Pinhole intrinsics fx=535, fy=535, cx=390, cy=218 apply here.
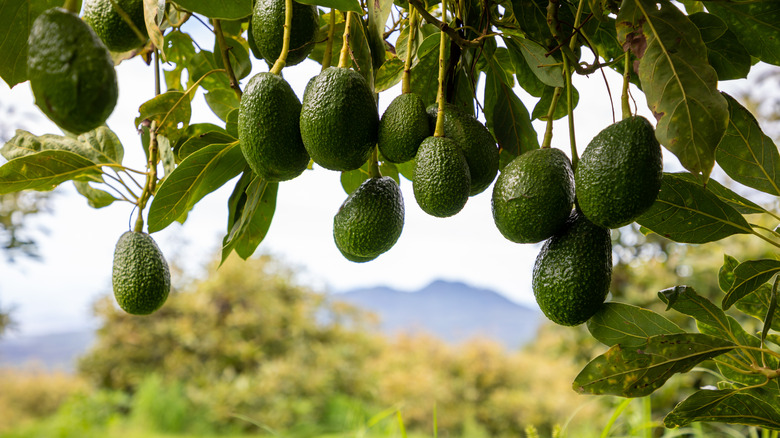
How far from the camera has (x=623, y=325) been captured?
60 cm

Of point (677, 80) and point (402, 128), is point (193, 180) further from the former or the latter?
point (677, 80)

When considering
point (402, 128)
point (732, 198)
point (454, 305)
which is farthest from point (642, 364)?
point (454, 305)

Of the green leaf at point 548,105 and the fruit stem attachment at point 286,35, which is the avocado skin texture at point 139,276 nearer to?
the fruit stem attachment at point 286,35

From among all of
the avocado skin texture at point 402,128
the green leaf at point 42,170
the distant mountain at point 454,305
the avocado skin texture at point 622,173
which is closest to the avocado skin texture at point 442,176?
the avocado skin texture at point 402,128

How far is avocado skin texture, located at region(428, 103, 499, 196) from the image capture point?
59 cm

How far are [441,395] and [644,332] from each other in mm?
5037

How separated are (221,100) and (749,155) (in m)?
0.85

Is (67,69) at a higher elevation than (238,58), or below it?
below

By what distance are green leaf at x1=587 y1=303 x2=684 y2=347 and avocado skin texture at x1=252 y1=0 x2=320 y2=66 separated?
0.47 meters

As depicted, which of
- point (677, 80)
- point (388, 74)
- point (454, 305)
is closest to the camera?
point (677, 80)

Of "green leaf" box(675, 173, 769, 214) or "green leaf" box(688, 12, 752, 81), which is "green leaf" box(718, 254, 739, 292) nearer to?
"green leaf" box(675, 173, 769, 214)

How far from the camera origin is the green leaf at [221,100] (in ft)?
3.25

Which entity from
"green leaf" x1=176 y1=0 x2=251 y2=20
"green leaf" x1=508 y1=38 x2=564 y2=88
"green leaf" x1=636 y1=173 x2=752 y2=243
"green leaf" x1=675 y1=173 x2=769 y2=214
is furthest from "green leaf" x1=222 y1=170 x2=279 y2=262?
"green leaf" x1=675 y1=173 x2=769 y2=214

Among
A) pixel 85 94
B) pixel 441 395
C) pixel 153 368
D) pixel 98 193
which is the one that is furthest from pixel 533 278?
pixel 153 368
